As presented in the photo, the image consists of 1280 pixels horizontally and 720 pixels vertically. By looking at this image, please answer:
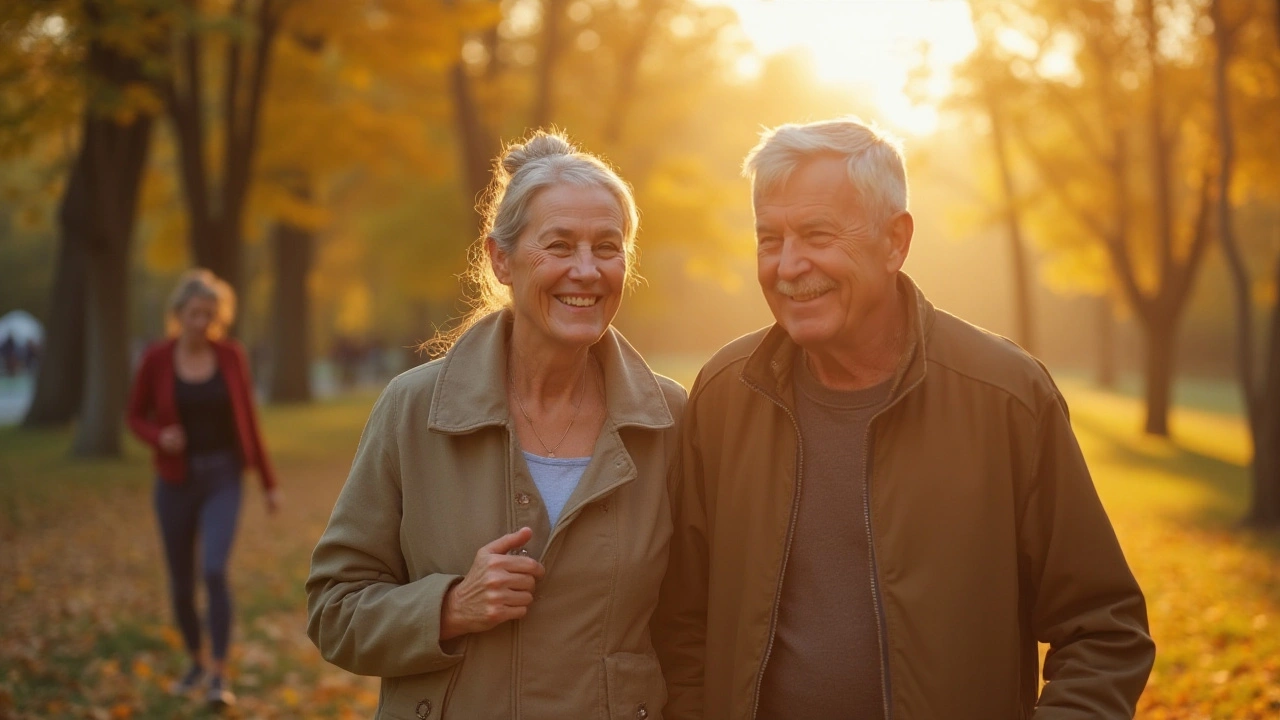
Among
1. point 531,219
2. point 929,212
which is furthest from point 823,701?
point 929,212

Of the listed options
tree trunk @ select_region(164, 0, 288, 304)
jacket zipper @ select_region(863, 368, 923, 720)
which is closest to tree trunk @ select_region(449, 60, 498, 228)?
tree trunk @ select_region(164, 0, 288, 304)

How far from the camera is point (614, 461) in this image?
3270 mm

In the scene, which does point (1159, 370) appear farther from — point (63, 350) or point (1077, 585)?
point (1077, 585)

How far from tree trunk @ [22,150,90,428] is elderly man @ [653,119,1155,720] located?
21.0 meters

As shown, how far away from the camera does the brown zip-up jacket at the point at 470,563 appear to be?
309 centimetres

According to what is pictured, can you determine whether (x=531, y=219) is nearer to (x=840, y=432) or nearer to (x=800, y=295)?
(x=800, y=295)

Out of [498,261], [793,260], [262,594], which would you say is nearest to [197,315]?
[262,594]

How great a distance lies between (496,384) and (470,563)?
1.60ft

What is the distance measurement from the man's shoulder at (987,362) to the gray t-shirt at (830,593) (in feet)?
0.58

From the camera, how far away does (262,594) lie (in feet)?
→ 33.9

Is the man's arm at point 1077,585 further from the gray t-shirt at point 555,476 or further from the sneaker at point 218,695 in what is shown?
the sneaker at point 218,695

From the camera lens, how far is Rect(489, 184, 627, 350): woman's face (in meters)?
3.30

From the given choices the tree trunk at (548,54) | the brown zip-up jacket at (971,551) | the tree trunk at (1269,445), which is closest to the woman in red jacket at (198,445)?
the brown zip-up jacket at (971,551)

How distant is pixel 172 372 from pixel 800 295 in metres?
5.50
